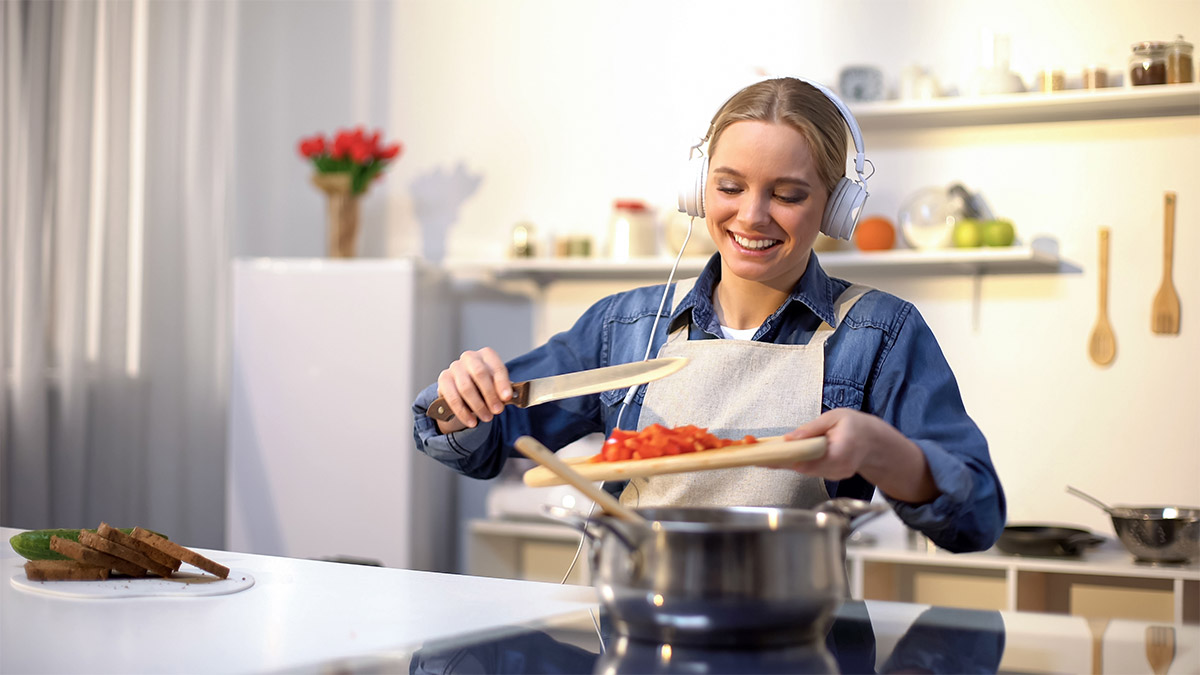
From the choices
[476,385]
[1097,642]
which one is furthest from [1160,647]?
[476,385]

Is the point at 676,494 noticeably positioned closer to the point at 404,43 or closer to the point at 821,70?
the point at 821,70

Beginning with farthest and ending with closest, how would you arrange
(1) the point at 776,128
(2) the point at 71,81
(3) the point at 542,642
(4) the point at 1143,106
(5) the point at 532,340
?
(5) the point at 532,340
(2) the point at 71,81
(4) the point at 1143,106
(1) the point at 776,128
(3) the point at 542,642

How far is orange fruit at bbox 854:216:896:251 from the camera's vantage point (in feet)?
10.8

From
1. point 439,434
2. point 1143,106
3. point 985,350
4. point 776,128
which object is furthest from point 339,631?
point 1143,106

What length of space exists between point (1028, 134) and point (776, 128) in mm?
2215

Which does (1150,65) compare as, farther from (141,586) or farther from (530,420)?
(141,586)

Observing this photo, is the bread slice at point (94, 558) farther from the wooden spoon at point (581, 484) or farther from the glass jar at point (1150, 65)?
the glass jar at point (1150, 65)

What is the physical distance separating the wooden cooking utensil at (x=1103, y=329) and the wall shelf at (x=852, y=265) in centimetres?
8

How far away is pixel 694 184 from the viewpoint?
1543 millimetres

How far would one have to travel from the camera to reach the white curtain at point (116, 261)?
10.7ft

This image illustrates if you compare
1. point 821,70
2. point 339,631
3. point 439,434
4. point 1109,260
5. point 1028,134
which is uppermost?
point 821,70

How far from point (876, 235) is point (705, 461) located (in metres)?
2.38

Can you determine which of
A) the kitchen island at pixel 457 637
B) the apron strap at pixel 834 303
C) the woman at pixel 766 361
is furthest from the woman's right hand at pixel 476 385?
the apron strap at pixel 834 303

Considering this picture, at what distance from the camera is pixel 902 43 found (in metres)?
3.45
